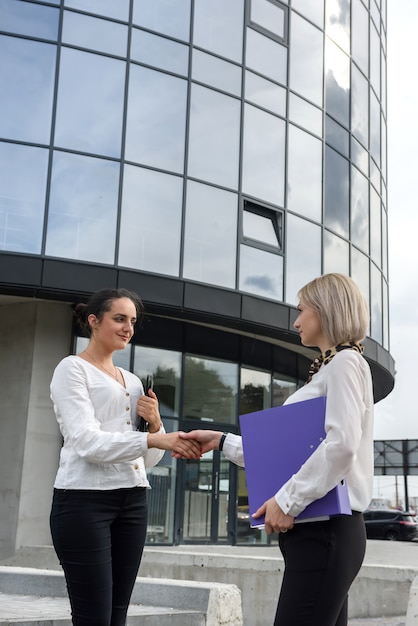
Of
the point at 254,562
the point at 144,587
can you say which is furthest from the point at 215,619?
the point at 254,562

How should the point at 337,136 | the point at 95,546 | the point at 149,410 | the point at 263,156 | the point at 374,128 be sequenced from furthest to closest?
the point at 374,128
the point at 337,136
the point at 263,156
the point at 149,410
the point at 95,546

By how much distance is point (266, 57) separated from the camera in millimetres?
19109

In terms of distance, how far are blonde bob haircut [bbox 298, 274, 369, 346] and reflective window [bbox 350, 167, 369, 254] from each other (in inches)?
710

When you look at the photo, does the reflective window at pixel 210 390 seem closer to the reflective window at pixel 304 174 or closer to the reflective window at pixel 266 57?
the reflective window at pixel 304 174

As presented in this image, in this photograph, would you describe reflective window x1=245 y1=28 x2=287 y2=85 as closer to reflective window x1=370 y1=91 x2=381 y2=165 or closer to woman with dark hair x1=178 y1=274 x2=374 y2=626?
reflective window x1=370 y1=91 x2=381 y2=165

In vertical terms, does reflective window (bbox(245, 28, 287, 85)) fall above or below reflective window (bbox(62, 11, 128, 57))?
above

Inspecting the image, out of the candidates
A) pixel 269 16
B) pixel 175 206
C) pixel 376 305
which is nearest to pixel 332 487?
pixel 175 206

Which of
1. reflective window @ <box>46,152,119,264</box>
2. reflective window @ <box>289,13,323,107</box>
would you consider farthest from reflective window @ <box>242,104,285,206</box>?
reflective window @ <box>46,152,119,264</box>

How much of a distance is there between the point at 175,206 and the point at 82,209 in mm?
2145

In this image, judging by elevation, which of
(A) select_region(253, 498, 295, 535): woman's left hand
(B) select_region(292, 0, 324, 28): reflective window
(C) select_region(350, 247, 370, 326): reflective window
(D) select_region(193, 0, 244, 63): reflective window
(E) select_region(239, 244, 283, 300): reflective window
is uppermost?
(B) select_region(292, 0, 324, 28): reflective window

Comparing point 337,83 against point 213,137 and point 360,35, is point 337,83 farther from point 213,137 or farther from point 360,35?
point 213,137

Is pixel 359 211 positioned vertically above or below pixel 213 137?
below

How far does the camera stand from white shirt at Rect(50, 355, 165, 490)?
128 inches

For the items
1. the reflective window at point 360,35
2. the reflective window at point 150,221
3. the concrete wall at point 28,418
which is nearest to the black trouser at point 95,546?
the reflective window at point 150,221
